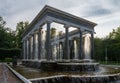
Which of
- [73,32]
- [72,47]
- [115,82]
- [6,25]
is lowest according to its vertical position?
[115,82]

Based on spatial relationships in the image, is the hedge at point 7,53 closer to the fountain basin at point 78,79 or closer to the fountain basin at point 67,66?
the fountain basin at point 67,66

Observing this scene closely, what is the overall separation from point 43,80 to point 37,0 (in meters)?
11.5

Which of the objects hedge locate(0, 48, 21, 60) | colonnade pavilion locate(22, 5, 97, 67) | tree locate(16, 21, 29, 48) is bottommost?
hedge locate(0, 48, 21, 60)

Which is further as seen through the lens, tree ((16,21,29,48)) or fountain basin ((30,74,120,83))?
tree ((16,21,29,48))

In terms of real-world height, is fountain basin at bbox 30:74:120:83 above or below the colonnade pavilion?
below

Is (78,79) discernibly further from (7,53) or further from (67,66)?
(7,53)

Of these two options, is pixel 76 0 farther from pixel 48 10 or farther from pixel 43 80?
pixel 43 80

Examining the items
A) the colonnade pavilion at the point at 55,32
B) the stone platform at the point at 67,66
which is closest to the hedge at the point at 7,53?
the colonnade pavilion at the point at 55,32

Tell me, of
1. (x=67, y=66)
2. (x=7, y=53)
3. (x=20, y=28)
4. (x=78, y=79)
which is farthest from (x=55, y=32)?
(x=20, y=28)

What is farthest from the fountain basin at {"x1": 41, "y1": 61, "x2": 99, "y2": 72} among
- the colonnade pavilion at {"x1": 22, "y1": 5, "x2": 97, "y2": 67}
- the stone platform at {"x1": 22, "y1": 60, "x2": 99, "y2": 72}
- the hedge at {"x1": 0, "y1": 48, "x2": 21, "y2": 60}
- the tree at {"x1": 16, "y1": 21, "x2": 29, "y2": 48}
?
the tree at {"x1": 16, "y1": 21, "x2": 29, "y2": 48}

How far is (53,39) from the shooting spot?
4659 centimetres

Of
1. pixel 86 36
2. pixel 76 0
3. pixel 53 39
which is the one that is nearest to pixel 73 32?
pixel 86 36

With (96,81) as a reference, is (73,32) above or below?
above

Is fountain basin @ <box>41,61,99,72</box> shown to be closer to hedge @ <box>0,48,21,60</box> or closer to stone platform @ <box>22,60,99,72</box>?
stone platform @ <box>22,60,99,72</box>
